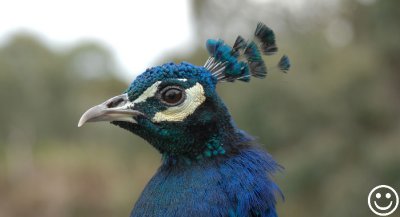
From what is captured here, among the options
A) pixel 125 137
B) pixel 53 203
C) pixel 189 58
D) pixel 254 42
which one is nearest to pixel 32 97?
pixel 53 203

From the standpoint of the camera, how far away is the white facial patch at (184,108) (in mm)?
1941

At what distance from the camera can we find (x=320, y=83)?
7.55 m

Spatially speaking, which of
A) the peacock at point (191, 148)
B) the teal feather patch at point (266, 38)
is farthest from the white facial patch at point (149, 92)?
the teal feather patch at point (266, 38)

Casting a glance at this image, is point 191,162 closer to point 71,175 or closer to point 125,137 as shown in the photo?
point 125,137

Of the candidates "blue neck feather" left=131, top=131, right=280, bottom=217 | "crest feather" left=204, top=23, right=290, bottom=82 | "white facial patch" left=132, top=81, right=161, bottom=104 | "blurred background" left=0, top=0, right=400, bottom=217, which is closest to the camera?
"blue neck feather" left=131, top=131, right=280, bottom=217

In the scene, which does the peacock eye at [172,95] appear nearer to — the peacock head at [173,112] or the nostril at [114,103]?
the peacock head at [173,112]

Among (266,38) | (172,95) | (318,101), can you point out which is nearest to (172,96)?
(172,95)

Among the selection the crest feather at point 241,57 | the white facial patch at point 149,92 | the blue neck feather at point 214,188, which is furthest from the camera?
the crest feather at point 241,57

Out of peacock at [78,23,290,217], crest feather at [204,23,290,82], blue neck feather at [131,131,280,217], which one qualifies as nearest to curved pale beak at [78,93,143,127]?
peacock at [78,23,290,217]

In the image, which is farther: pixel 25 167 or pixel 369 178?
pixel 25 167

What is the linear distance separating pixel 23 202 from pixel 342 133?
10.9 metres

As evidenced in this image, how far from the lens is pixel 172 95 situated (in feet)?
6.45

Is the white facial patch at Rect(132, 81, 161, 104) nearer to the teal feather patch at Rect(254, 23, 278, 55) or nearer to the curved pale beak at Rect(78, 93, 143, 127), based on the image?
the curved pale beak at Rect(78, 93, 143, 127)

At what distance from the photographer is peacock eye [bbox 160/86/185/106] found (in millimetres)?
1953
